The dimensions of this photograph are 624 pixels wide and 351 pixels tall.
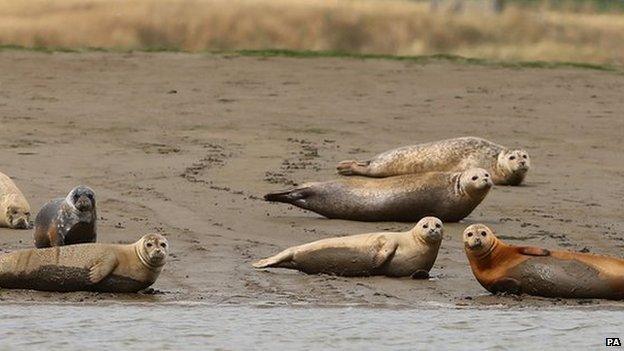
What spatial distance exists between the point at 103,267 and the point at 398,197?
2.71 m

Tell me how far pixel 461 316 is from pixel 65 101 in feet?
25.2

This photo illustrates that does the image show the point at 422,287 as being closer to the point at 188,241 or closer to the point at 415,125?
the point at 188,241

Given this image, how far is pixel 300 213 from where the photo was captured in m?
12.2

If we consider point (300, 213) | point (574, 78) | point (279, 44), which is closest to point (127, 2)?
point (279, 44)

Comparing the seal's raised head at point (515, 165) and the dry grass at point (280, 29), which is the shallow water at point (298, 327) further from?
the dry grass at point (280, 29)

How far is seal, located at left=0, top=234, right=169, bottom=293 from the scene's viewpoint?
9633mm

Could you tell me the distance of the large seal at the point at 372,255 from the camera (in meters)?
10.1

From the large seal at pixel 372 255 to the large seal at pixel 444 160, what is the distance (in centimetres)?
326

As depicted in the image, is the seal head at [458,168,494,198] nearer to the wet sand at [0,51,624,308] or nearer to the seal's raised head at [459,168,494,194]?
the seal's raised head at [459,168,494,194]

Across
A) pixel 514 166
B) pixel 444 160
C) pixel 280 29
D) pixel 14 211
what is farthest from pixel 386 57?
pixel 14 211

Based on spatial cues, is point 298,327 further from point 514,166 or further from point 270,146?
point 270,146

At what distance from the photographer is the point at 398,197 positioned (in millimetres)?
11797

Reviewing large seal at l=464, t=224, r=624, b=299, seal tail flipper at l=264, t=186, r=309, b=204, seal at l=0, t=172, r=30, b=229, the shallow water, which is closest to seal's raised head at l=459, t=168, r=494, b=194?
seal tail flipper at l=264, t=186, r=309, b=204

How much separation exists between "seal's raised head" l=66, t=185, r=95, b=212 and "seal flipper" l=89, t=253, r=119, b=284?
0.75m
